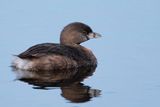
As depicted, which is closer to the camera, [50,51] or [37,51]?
[37,51]

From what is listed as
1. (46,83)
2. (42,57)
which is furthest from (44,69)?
(46,83)

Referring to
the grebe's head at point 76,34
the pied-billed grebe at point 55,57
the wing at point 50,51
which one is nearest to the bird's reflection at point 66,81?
the pied-billed grebe at point 55,57

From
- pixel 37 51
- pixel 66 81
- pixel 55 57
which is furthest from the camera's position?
pixel 55 57

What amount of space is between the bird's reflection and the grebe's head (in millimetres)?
1142

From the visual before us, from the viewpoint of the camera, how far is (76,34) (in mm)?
18797

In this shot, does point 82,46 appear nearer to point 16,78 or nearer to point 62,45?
point 62,45

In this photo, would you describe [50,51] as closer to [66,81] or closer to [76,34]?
[66,81]

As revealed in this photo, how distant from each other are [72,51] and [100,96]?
11.6ft

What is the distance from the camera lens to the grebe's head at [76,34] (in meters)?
18.6

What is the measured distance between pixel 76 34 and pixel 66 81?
2959 mm

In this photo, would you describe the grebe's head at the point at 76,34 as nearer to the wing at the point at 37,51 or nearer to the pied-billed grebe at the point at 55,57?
the pied-billed grebe at the point at 55,57

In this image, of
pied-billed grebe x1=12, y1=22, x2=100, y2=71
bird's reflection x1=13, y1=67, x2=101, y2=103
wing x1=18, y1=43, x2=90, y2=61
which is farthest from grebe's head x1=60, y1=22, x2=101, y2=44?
bird's reflection x1=13, y1=67, x2=101, y2=103

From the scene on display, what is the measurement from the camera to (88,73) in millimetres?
17062

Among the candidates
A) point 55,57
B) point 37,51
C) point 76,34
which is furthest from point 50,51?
point 76,34
